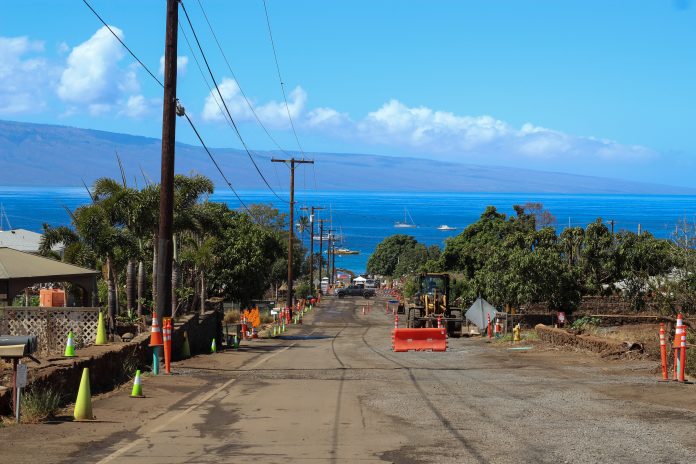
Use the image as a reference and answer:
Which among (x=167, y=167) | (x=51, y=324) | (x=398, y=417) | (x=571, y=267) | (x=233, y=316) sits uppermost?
(x=167, y=167)

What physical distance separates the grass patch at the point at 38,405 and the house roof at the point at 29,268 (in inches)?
465

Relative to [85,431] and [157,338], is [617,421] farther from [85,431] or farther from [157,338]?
[157,338]

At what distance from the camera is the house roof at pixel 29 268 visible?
79.0 ft

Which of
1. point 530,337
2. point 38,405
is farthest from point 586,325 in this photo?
point 38,405

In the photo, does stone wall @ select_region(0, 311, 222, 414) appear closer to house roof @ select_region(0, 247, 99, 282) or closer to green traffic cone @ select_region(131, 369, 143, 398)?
green traffic cone @ select_region(131, 369, 143, 398)

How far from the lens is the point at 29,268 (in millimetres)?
24953

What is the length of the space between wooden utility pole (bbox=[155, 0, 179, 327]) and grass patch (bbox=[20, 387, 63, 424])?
862 cm

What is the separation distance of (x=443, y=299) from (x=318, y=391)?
1030 inches

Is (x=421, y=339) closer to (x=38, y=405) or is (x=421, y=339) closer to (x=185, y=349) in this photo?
(x=185, y=349)

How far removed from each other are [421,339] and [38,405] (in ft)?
62.5

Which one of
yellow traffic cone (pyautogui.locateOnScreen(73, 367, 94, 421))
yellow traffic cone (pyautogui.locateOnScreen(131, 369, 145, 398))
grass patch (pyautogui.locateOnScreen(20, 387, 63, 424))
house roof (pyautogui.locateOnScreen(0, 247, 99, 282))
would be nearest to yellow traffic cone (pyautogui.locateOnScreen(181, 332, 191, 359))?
house roof (pyautogui.locateOnScreen(0, 247, 99, 282))

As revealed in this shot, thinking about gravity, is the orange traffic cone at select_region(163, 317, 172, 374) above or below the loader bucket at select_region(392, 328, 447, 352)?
above

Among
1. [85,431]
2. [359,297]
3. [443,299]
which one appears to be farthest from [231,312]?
[85,431]

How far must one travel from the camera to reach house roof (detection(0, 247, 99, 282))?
2409cm
